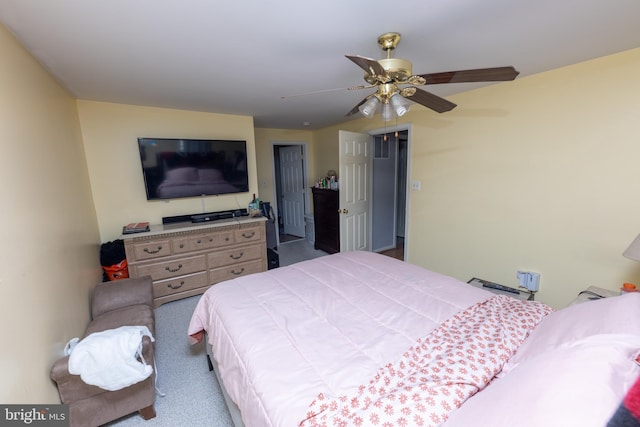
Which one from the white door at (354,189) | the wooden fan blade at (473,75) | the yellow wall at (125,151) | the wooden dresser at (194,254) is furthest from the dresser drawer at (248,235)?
the wooden fan blade at (473,75)

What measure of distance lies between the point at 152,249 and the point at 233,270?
903 millimetres

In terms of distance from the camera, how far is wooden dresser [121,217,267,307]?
2.71 metres

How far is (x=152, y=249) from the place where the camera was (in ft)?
8.92

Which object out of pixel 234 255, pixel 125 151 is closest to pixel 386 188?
pixel 234 255

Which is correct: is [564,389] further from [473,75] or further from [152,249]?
[152,249]

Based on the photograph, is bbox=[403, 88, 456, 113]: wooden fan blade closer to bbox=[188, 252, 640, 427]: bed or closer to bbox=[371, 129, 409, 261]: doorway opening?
bbox=[188, 252, 640, 427]: bed

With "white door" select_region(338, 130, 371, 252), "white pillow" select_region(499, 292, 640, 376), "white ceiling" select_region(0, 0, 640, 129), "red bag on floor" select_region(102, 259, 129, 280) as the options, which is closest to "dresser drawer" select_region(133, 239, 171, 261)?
"red bag on floor" select_region(102, 259, 129, 280)

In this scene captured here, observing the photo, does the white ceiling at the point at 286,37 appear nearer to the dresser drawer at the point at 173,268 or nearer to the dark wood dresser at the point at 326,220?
the dresser drawer at the point at 173,268

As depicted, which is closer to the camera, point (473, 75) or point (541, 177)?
point (473, 75)

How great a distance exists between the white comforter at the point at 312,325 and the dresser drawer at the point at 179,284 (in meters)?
1.34

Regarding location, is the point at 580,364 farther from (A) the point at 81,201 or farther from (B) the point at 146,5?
(A) the point at 81,201

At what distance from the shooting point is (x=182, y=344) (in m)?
2.23

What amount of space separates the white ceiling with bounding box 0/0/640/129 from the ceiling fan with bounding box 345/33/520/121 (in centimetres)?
22

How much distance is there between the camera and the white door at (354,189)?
3400mm
